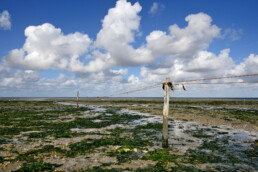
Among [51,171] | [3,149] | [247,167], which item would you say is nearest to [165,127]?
[247,167]

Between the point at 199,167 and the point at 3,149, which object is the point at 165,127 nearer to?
the point at 199,167

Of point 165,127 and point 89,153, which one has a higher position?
point 165,127

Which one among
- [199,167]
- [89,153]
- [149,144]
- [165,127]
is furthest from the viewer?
[149,144]

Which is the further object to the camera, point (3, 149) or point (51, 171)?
point (3, 149)

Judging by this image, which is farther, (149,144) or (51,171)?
(149,144)

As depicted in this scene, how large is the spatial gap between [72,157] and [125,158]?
3.38m

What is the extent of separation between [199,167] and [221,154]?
3.34m

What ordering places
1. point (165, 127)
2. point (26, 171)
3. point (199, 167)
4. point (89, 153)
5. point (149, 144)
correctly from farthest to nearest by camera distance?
point (149, 144), point (165, 127), point (89, 153), point (199, 167), point (26, 171)

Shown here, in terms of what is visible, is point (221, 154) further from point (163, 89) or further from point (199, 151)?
point (163, 89)

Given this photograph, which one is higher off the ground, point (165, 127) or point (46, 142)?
point (165, 127)

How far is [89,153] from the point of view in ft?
38.1

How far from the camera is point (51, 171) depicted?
8.73 meters

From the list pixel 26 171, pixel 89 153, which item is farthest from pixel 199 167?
pixel 26 171

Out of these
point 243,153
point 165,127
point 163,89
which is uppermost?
point 163,89
